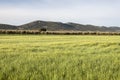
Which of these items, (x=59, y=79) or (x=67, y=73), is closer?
(x=59, y=79)

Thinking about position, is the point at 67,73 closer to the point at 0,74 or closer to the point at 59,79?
the point at 59,79

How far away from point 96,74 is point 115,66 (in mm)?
1762

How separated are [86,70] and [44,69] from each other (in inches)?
49.2

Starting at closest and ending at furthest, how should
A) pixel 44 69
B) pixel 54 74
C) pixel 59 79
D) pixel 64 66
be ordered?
pixel 59 79 → pixel 54 74 → pixel 44 69 → pixel 64 66

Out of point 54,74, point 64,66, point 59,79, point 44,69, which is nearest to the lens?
point 59,79

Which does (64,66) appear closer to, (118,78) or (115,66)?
(115,66)

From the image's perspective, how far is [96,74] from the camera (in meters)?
8.14

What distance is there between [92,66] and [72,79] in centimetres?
227

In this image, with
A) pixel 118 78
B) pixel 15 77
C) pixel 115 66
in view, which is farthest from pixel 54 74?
pixel 115 66

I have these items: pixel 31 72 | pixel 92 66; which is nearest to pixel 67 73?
pixel 31 72

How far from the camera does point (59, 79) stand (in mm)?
7520

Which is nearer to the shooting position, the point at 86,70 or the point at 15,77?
the point at 15,77

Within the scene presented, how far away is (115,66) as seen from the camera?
9.70 m

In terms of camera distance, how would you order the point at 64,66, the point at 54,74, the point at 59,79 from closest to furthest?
the point at 59,79
the point at 54,74
the point at 64,66
